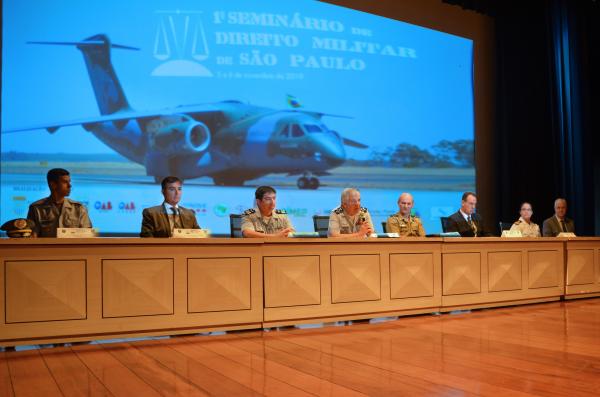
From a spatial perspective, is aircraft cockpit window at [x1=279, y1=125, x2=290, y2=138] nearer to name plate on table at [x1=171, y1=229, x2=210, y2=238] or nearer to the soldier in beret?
the soldier in beret

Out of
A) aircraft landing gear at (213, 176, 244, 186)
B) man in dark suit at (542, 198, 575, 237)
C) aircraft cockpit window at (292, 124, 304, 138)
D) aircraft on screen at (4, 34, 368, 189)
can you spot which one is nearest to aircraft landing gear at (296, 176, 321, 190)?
aircraft on screen at (4, 34, 368, 189)

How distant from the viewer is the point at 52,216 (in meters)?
3.92

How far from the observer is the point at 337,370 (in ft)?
8.80

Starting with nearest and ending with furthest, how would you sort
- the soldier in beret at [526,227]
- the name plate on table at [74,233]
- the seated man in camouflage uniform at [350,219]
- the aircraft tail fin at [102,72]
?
the name plate on table at [74,233]
the seated man in camouflage uniform at [350,219]
the aircraft tail fin at [102,72]
the soldier in beret at [526,227]

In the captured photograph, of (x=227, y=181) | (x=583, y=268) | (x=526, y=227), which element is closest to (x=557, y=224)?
(x=526, y=227)

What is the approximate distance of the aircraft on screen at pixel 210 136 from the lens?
557cm

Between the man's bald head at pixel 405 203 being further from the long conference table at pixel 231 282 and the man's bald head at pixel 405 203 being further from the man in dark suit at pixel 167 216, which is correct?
the man in dark suit at pixel 167 216

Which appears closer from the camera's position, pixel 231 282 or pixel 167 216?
pixel 231 282

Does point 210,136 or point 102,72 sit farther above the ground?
point 102,72

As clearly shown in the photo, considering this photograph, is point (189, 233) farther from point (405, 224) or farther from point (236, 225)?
point (405, 224)

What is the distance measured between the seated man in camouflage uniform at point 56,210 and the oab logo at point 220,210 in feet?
6.94

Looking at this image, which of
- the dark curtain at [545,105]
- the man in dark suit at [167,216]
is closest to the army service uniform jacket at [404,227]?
the man in dark suit at [167,216]

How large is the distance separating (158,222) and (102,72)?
2161mm

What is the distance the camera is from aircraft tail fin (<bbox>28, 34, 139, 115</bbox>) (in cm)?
550
